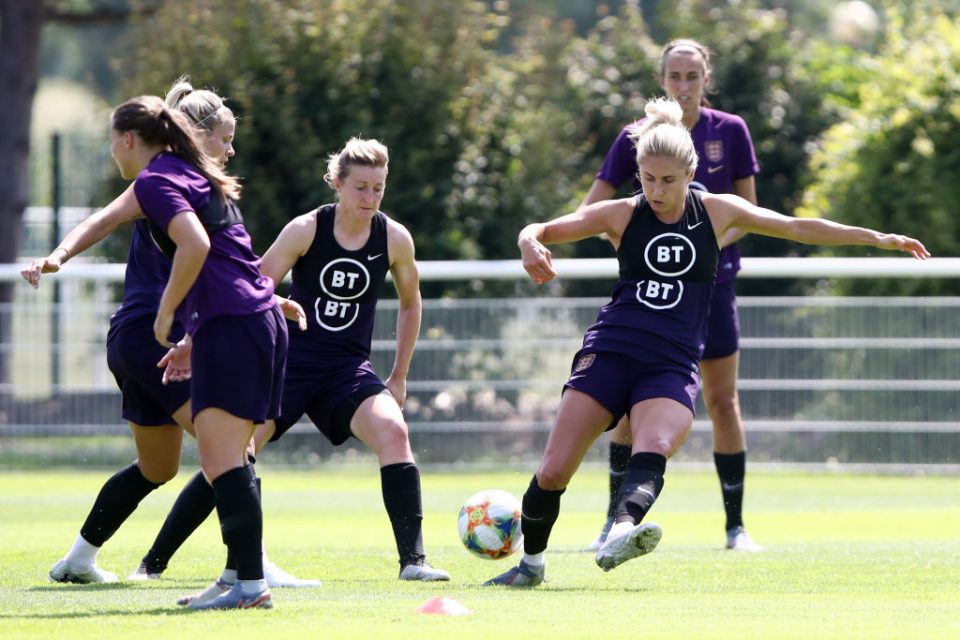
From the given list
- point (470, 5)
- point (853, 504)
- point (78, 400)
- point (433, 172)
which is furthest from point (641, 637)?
point (470, 5)

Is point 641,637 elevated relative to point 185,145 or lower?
lower

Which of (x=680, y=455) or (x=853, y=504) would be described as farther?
(x=680, y=455)

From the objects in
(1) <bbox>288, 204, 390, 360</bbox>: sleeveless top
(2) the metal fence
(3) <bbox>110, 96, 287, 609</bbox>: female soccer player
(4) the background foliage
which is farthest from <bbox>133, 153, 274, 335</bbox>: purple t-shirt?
(4) the background foliage

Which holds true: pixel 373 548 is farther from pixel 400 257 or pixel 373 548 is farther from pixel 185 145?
pixel 185 145

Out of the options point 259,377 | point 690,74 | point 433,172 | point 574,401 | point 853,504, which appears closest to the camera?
point 259,377

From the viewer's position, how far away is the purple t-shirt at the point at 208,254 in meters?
5.93

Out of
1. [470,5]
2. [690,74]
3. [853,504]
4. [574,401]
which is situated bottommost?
[853,504]

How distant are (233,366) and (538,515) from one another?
1683mm

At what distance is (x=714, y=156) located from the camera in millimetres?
8992

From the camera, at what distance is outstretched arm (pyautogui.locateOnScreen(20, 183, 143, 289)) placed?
6.66m

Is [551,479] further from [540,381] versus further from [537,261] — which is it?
[540,381]

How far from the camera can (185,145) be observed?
6180 mm

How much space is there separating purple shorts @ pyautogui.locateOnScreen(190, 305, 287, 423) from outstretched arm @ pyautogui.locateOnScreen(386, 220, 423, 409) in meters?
1.69

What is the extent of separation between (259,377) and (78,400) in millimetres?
9286
